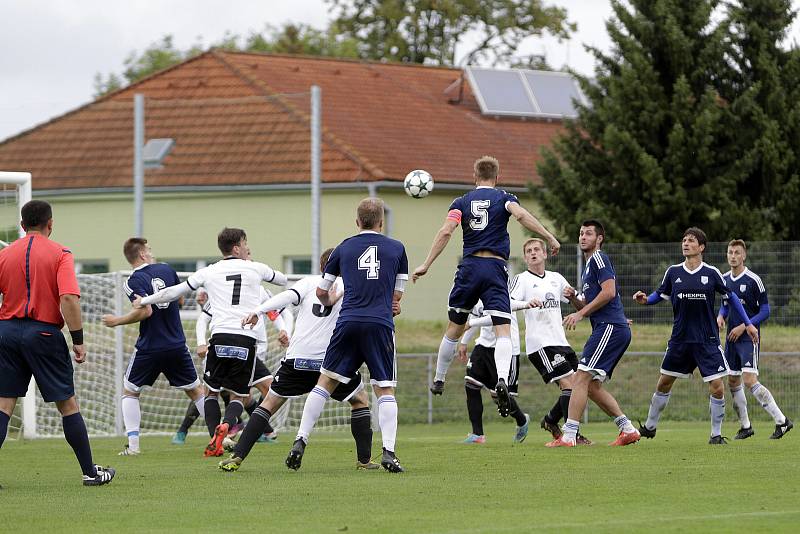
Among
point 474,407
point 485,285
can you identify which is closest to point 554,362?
point 474,407

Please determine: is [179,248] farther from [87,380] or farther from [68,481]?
[68,481]

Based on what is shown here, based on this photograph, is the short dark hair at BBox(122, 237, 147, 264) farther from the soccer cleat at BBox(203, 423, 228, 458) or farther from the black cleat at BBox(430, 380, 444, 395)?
the black cleat at BBox(430, 380, 444, 395)

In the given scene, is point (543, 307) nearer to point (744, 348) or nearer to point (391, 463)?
point (744, 348)

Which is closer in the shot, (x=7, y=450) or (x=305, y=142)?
(x=7, y=450)

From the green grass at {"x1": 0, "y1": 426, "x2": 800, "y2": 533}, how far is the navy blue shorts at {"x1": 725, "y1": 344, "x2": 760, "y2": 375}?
1.35m

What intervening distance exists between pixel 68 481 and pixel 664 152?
19002 millimetres

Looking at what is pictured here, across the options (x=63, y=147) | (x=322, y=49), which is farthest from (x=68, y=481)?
(x=322, y=49)

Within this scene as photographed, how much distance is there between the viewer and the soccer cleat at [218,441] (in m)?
13.4

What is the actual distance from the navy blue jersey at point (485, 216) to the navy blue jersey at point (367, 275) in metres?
1.87

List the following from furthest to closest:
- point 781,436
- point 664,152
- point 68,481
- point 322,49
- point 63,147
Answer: point 322,49, point 63,147, point 664,152, point 781,436, point 68,481

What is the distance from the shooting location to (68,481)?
1146 centimetres

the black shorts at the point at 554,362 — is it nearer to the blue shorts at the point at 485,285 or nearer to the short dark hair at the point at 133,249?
the blue shorts at the point at 485,285

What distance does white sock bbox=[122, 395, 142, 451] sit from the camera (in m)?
14.7

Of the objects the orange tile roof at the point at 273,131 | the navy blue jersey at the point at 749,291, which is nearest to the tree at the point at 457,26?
the orange tile roof at the point at 273,131
